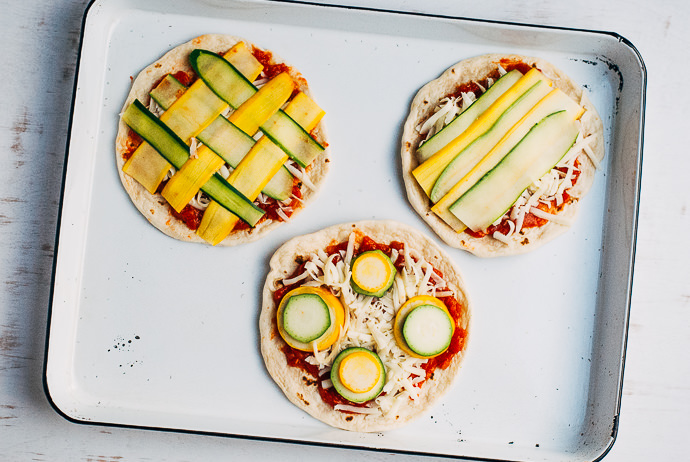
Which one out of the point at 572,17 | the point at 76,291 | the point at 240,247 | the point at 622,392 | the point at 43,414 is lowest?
the point at 43,414

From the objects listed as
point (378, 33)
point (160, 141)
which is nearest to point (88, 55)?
point (160, 141)

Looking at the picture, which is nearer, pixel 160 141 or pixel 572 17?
pixel 160 141

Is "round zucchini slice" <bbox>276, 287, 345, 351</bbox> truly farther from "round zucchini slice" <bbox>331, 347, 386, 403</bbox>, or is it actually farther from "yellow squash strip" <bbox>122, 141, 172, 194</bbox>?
"yellow squash strip" <bbox>122, 141, 172, 194</bbox>

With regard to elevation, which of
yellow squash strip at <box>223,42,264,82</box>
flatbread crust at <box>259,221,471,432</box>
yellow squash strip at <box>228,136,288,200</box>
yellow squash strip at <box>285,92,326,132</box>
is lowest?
flatbread crust at <box>259,221,471,432</box>

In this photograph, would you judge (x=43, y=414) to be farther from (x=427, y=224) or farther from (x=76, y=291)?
(x=427, y=224)

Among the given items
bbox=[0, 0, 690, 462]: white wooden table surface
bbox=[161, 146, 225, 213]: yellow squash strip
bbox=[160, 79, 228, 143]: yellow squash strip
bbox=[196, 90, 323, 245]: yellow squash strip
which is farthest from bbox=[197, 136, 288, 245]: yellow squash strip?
bbox=[0, 0, 690, 462]: white wooden table surface

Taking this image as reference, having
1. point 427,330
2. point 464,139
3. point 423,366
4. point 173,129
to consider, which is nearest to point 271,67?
point 173,129

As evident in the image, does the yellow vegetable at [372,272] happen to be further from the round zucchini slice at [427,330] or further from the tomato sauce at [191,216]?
the tomato sauce at [191,216]
